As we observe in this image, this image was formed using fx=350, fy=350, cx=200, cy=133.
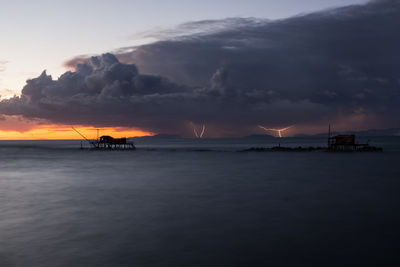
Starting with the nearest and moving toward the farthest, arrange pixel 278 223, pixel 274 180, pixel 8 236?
pixel 8 236 < pixel 278 223 < pixel 274 180

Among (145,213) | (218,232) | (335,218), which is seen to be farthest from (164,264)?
(335,218)

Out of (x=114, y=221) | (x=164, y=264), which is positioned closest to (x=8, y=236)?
(x=114, y=221)

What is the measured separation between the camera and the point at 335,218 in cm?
1981

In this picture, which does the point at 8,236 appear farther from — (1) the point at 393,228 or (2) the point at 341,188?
(2) the point at 341,188

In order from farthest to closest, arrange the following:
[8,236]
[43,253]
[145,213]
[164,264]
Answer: [145,213], [8,236], [43,253], [164,264]

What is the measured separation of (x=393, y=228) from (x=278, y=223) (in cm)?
567

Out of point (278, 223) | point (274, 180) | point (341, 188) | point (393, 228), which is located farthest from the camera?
point (274, 180)

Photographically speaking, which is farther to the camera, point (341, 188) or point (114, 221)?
point (341, 188)

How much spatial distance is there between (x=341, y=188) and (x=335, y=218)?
49.8 ft

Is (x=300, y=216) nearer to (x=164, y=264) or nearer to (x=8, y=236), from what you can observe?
(x=164, y=264)

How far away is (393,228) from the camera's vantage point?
17.6m

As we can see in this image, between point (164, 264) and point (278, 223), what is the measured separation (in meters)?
8.43

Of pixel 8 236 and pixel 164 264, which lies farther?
pixel 8 236

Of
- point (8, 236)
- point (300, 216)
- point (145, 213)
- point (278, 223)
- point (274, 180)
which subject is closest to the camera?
point (8, 236)
